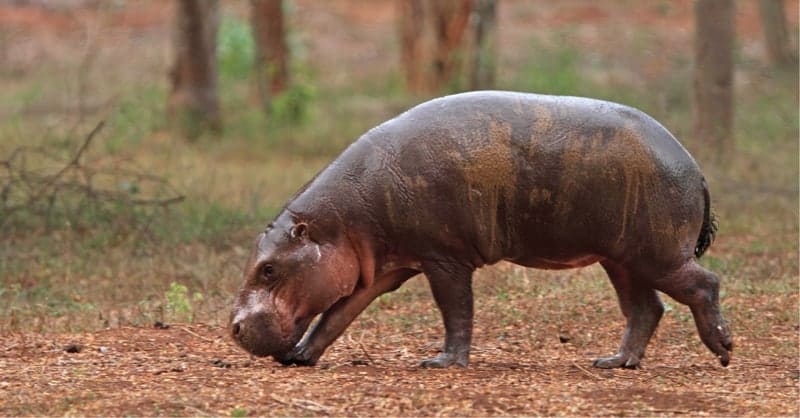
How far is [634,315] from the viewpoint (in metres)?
7.01

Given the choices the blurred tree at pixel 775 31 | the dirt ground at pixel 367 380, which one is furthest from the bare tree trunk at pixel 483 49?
the dirt ground at pixel 367 380

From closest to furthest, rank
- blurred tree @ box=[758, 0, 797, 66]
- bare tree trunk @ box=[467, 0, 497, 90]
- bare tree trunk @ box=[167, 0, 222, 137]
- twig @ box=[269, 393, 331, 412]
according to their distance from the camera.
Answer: twig @ box=[269, 393, 331, 412]
bare tree trunk @ box=[167, 0, 222, 137]
bare tree trunk @ box=[467, 0, 497, 90]
blurred tree @ box=[758, 0, 797, 66]

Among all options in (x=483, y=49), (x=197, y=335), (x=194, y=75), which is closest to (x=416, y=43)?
(x=483, y=49)

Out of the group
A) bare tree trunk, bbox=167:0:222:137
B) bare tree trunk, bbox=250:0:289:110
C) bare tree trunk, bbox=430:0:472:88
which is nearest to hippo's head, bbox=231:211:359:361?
bare tree trunk, bbox=167:0:222:137

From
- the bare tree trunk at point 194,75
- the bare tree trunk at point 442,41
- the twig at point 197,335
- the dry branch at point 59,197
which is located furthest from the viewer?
the bare tree trunk at point 442,41

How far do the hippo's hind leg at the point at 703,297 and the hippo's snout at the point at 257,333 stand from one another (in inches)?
72.8

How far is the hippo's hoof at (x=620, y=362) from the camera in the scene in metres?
6.93

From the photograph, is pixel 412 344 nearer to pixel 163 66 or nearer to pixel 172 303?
pixel 172 303

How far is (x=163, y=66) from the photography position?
2670cm

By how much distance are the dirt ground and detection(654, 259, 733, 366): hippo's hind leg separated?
0.54ft

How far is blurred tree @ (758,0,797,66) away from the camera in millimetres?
24594

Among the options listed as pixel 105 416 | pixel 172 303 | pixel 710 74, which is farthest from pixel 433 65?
pixel 105 416

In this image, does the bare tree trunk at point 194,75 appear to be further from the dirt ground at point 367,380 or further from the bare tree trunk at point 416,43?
the dirt ground at point 367,380

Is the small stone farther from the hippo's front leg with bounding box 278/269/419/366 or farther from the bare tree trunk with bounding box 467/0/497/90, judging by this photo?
the bare tree trunk with bounding box 467/0/497/90
